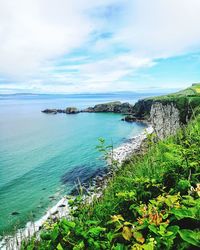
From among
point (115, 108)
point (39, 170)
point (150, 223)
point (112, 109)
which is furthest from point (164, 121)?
point (112, 109)

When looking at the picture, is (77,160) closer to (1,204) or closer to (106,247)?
(1,204)

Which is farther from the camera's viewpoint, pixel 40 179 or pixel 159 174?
pixel 40 179

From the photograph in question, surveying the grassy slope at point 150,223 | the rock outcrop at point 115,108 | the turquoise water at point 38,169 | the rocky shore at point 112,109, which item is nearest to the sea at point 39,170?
the turquoise water at point 38,169

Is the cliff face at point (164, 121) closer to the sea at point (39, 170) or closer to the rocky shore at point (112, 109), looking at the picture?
the sea at point (39, 170)

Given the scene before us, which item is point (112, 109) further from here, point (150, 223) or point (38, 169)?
point (150, 223)

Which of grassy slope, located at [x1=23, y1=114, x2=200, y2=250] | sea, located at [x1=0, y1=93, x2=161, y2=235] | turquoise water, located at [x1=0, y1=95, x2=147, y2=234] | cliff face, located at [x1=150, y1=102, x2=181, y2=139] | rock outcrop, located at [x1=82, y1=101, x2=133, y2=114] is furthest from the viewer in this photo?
rock outcrop, located at [x1=82, y1=101, x2=133, y2=114]

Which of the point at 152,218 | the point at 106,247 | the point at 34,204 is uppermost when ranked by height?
the point at 152,218

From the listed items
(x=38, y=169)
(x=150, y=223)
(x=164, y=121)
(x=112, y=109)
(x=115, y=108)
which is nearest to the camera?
(x=150, y=223)

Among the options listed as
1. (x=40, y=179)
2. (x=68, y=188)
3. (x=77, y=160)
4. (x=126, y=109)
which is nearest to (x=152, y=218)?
(x=68, y=188)

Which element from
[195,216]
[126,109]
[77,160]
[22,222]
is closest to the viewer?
[195,216]

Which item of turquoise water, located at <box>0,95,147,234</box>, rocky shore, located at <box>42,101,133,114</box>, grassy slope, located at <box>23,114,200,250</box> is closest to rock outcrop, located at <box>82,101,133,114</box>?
rocky shore, located at <box>42,101,133,114</box>

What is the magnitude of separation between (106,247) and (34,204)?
19.3 metres

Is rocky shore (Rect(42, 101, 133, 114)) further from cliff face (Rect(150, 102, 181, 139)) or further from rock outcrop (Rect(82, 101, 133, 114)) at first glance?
cliff face (Rect(150, 102, 181, 139))

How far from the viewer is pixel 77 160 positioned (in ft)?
110
